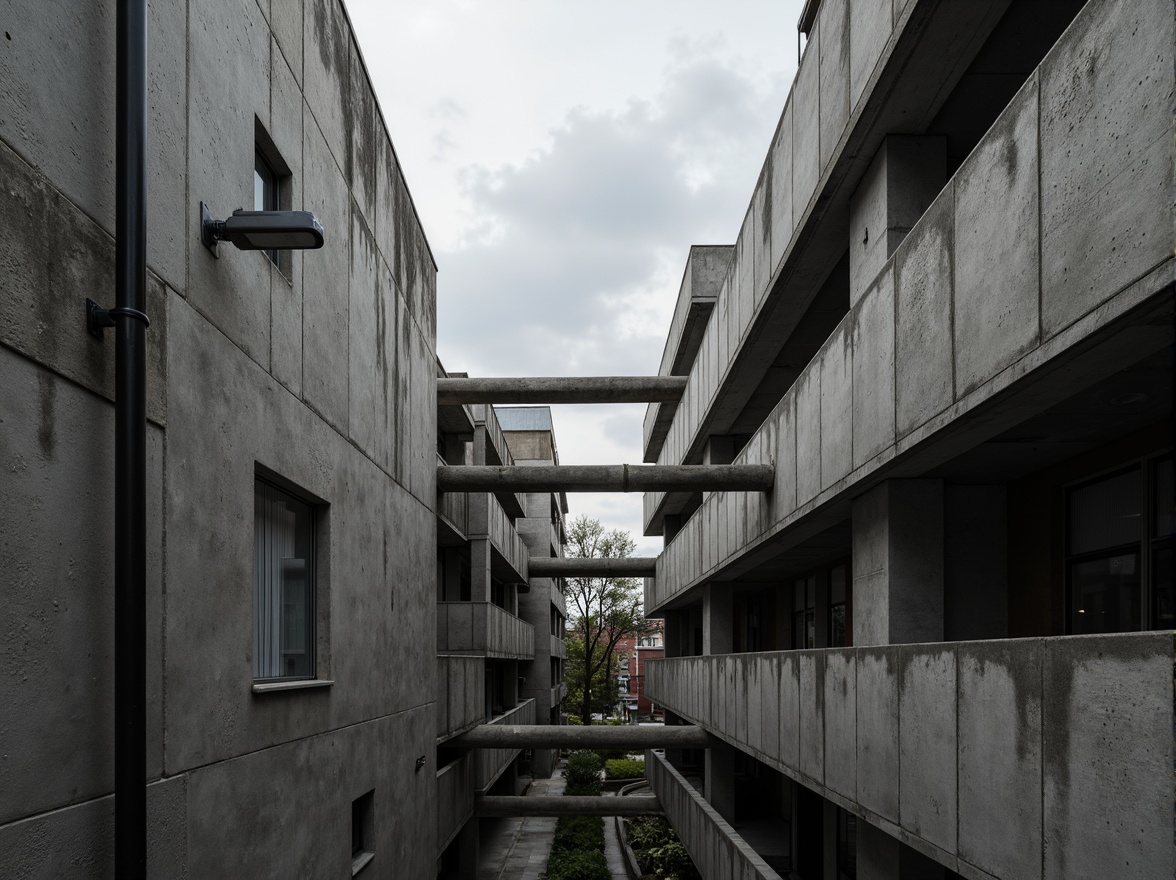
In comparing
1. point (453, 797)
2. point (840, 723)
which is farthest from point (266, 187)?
point (453, 797)

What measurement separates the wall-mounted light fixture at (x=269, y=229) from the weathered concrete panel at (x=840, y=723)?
6445 millimetres

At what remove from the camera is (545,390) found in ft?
65.5

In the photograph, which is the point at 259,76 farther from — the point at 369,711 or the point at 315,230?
the point at 369,711

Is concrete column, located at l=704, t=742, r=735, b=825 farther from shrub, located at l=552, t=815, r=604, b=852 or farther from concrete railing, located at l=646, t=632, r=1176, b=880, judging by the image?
concrete railing, located at l=646, t=632, r=1176, b=880

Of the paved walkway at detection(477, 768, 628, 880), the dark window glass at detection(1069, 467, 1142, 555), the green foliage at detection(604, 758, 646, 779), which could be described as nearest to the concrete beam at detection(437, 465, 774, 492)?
the dark window glass at detection(1069, 467, 1142, 555)

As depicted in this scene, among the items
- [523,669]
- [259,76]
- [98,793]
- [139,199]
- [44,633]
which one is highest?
[259,76]

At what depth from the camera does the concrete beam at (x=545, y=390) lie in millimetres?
19188

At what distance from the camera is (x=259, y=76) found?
800 centimetres

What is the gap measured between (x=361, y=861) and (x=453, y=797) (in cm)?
814

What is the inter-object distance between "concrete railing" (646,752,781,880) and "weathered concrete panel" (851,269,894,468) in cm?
788

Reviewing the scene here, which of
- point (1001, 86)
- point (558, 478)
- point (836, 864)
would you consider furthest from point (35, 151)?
point (836, 864)

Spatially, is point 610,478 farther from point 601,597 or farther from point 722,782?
point 601,597

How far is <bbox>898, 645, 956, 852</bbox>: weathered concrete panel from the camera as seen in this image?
711cm

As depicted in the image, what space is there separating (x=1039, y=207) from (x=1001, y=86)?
3.47m
